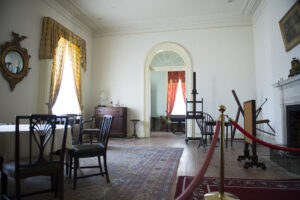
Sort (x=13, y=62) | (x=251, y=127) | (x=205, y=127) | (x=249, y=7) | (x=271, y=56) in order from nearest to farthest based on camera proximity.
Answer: (x=251, y=127), (x=13, y=62), (x=205, y=127), (x=271, y=56), (x=249, y=7)

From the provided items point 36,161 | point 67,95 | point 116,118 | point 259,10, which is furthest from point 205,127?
point 67,95

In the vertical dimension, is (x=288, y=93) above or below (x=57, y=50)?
below

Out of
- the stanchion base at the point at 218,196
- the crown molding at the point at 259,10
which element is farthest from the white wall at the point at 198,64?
the stanchion base at the point at 218,196

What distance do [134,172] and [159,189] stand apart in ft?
2.47

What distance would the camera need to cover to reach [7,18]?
4156 mm

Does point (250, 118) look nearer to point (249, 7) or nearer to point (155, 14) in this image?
point (249, 7)

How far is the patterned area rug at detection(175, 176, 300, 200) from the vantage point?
6.98 ft

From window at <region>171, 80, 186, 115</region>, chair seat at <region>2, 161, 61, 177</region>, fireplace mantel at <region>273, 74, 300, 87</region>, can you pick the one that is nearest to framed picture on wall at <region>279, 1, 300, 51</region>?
fireplace mantel at <region>273, 74, 300, 87</region>

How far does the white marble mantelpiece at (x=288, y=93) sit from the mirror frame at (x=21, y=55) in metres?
5.62

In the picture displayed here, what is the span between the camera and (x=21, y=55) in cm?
444

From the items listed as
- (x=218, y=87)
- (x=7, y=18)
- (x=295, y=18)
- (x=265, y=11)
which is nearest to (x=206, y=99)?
(x=218, y=87)

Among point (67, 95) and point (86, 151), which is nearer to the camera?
point (86, 151)

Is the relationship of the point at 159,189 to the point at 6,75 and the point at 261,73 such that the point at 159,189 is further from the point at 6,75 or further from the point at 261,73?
the point at 261,73

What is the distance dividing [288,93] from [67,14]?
6434mm
